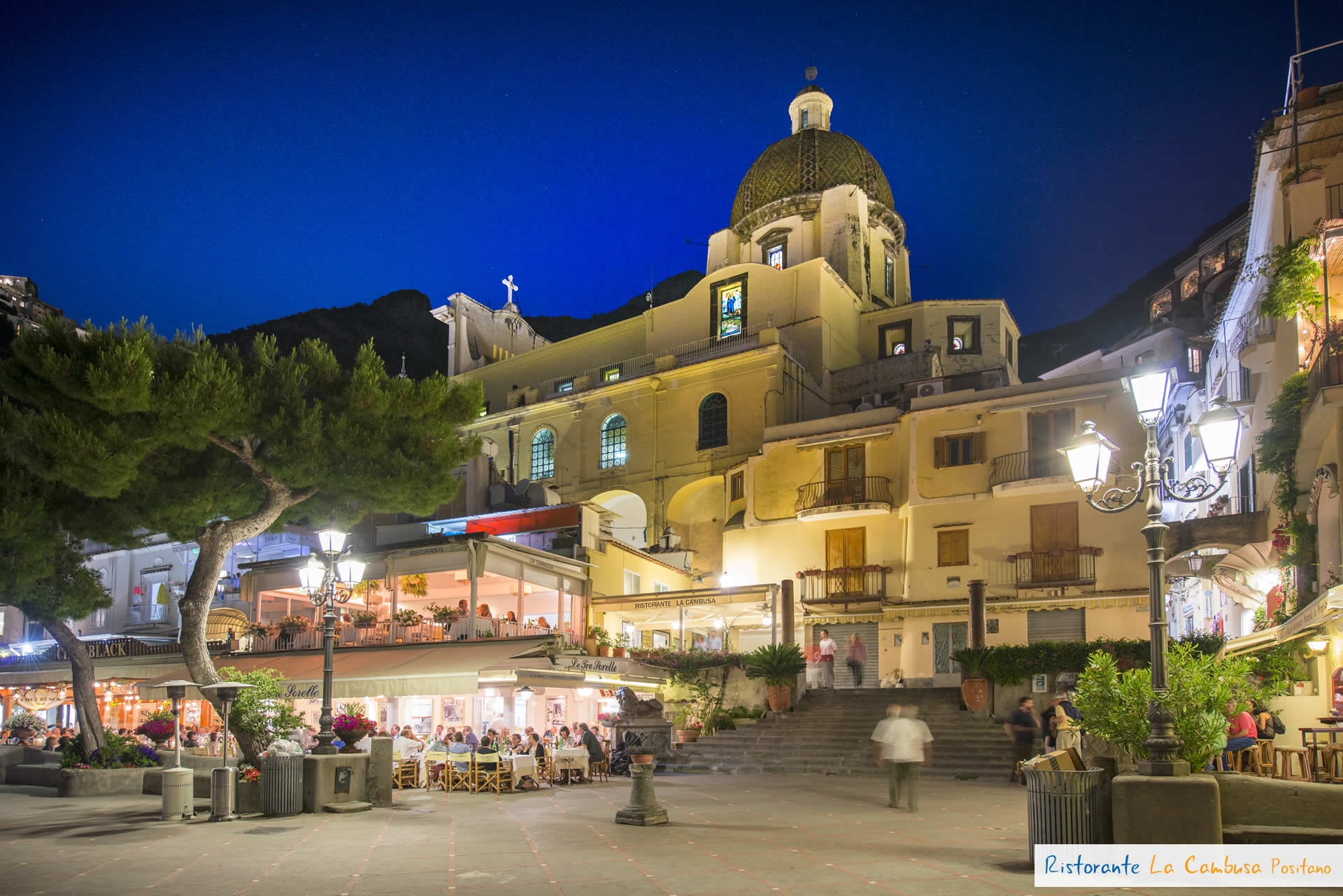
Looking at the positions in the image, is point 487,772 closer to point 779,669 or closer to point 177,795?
point 177,795

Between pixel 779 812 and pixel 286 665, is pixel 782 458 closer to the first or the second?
pixel 286 665

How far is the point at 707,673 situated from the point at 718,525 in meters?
12.1

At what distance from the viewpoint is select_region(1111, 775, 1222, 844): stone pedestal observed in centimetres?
798

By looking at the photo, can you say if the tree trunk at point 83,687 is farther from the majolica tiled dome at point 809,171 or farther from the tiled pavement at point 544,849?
the majolica tiled dome at point 809,171

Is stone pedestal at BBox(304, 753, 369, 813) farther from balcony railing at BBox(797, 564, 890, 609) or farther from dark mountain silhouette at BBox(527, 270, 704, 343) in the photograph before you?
dark mountain silhouette at BBox(527, 270, 704, 343)

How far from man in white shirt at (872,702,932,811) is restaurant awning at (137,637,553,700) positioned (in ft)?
29.2

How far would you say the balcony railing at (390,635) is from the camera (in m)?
23.1

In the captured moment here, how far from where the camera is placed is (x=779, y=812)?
41.6 feet

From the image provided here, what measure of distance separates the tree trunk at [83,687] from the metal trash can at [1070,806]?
16621mm

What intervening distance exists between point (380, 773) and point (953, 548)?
684 inches

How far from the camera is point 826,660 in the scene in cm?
2473

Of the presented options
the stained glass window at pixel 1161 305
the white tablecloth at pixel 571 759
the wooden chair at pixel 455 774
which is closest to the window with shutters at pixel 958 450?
the white tablecloth at pixel 571 759

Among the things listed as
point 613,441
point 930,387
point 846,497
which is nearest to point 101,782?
point 846,497

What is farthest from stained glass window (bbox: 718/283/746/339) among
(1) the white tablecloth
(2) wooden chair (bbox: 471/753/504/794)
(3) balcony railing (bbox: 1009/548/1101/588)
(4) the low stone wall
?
(4) the low stone wall
